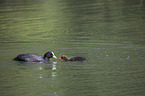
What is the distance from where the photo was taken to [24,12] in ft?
85.3

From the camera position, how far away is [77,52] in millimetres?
12539

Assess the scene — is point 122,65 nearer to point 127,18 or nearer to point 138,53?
point 138,53

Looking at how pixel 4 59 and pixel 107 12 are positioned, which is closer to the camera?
pixel 4 59

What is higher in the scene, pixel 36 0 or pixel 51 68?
pixel 36 0

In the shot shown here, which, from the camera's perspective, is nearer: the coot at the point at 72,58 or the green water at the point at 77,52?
the green water at the point at 77,52

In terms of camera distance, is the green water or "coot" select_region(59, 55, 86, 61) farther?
"coot" select_region(59, 55, 86, 61)

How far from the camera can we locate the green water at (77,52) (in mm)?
8844

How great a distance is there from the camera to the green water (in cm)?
884

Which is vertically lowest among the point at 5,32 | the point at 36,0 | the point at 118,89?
the point at 118,89

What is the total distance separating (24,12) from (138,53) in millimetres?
15304

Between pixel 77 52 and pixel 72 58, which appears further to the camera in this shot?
pixel 77 52

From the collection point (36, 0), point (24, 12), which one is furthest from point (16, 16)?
point (36, 0)

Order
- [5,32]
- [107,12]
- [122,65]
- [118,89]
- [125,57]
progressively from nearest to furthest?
1. [118,89]
2. [122,65]
3. [125,57]
4. [5,32]
5. [107,12]

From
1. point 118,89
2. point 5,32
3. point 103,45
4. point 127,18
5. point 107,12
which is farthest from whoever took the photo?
point 107,12
